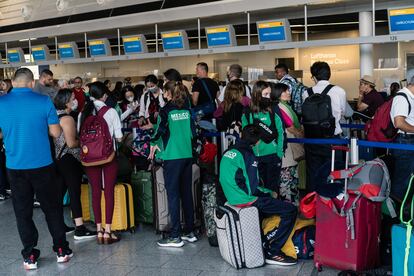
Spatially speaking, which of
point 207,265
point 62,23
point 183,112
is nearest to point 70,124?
point 183,112

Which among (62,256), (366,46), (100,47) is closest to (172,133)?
(62,256)

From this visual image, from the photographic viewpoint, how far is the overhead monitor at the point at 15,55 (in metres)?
14.2

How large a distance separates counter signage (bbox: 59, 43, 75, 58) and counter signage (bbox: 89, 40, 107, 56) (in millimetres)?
861

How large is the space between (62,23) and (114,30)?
1548 millimetres

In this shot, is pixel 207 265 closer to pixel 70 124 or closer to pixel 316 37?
pixel 70 124

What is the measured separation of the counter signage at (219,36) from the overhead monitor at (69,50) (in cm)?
428

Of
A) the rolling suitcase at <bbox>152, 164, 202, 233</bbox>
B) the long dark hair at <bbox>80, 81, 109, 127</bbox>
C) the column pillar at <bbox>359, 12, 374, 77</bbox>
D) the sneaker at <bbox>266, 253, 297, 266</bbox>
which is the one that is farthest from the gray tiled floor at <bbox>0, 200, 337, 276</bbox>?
the column pillar at <bbox>359, 12, 374, 77</bbox>

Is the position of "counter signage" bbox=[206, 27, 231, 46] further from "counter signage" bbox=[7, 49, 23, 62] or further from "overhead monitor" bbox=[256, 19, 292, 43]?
"counter signage" bbox=[7, 49, 23, 62]

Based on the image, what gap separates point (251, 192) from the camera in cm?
441

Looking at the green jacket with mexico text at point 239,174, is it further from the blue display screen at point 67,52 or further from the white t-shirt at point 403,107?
the blue display screen at point 67,52

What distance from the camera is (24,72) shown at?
4438 millimetres

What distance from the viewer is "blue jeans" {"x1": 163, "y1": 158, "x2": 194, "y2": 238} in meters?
4.94

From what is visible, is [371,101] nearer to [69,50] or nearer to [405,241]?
[405,241]

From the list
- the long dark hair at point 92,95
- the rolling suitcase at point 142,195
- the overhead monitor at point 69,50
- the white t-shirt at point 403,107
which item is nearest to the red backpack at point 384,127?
the white t-shirt at point 403,107
